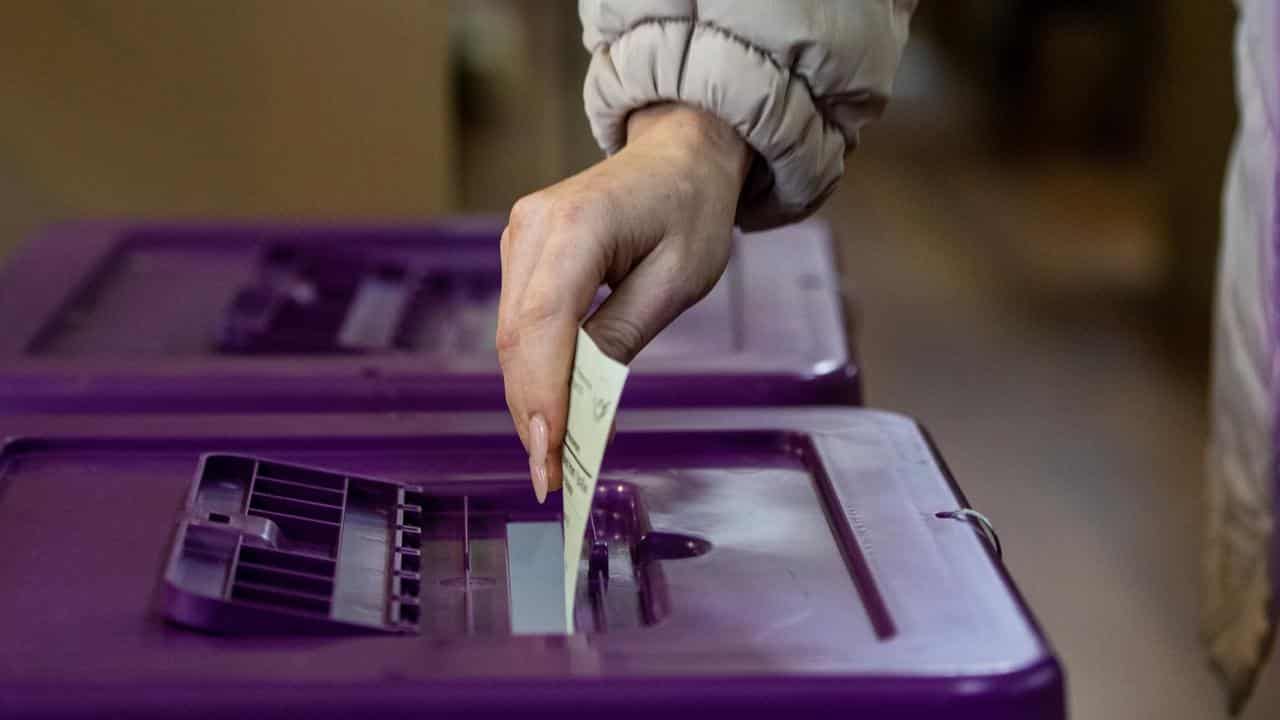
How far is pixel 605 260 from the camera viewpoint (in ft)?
2.16

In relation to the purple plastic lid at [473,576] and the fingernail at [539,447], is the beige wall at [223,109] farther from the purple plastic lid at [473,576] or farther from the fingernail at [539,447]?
the fingernail at [539,447]

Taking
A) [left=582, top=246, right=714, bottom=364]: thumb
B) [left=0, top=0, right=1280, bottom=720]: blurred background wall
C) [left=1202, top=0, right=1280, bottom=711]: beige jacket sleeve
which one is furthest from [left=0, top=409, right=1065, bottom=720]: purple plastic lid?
[left=0, top=0, right=1280, bottom=720]: blurred background wall

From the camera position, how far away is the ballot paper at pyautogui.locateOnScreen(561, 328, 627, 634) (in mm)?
577

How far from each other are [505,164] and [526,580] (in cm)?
217

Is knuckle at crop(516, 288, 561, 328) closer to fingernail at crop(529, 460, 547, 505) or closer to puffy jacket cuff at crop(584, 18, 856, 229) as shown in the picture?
fingernail at crop(529, 460, 547, 505)

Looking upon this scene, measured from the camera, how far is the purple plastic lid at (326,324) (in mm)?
982

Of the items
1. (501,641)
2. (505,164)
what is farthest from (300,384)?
(505,164)

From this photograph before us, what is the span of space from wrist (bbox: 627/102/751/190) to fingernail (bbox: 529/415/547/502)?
175 millimetres

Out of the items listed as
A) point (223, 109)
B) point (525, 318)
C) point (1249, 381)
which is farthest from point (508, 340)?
point (223, 109)

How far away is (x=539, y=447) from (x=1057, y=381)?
1.79 meters

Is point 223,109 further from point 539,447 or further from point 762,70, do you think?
Result: point 539,447

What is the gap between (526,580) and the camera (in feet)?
2.40

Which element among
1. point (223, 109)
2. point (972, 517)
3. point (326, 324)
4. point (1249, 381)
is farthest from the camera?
point (223, 109)

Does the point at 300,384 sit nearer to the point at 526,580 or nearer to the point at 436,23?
the point at 526,580
